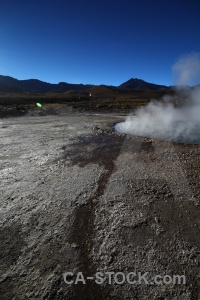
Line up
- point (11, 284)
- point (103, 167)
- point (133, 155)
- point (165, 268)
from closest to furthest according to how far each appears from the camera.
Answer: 1. point (11, 284)
2. point (165, 268)
3. point (103, 167)
4. point (133, 155)

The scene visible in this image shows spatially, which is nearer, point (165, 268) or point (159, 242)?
point (165, 268)

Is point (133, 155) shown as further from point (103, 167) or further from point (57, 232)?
point (57, 232)

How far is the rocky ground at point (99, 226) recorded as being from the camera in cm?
347

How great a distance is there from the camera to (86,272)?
12.1 feet

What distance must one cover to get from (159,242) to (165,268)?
64 centimetres

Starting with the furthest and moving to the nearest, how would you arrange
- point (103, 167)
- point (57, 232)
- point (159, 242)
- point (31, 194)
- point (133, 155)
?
point (133, 155) → point (103, 167) → point (31, 194) → point (57, 232) → point (159, 242)

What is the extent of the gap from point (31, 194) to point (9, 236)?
5.69 ft

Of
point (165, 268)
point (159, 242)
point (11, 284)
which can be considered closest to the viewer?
point (11, 284)

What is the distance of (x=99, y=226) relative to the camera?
4.79m

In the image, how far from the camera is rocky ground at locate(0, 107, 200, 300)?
347 cm

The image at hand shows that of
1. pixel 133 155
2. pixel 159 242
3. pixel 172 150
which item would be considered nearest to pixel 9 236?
pixel 159 242

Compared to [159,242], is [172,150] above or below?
above

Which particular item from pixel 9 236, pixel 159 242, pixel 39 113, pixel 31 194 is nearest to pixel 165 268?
pixel 159 242

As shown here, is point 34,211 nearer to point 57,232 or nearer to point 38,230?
point 38,230
